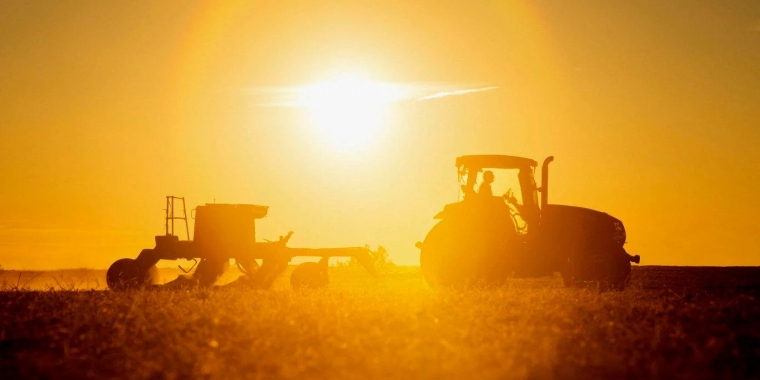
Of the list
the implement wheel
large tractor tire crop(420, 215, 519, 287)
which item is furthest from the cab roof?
the implement wheel

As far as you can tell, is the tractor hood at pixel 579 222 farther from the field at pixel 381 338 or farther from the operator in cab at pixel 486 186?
the field at pixel 381 338

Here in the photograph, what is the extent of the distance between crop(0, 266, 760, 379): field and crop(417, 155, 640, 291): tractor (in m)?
3.01

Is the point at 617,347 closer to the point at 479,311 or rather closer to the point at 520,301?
the point at 479,311

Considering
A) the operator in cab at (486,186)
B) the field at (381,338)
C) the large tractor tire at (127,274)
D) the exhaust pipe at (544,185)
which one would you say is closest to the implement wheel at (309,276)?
the large tractor tire at (127,274)

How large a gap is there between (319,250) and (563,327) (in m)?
12.2

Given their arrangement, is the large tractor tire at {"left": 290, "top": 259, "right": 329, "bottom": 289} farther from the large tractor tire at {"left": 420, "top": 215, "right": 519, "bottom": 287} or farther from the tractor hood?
the tractor hood

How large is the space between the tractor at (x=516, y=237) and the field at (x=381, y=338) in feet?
9.87

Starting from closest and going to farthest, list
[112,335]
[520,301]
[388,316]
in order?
[112,335] → [388,316] → [520,301]

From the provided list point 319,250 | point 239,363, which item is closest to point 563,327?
point 239,363

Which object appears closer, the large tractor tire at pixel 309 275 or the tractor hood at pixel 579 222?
the tractor hood at pixel 579 222

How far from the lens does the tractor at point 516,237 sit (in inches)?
587

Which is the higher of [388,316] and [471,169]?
[471,169]

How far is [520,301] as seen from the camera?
1131 cm

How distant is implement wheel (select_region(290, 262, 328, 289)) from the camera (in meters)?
19.2
